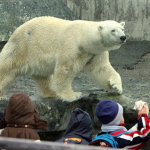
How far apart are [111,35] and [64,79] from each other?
0.83 meters

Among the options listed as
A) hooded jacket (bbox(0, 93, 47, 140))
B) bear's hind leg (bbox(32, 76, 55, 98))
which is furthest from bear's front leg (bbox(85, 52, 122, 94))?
hooded jacket (bbox(0, 93, 47, 140))

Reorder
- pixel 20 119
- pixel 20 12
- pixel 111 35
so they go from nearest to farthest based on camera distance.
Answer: pixel 20 119
pixel 111 35
pixel 20 12

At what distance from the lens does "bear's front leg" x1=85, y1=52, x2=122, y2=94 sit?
449cm

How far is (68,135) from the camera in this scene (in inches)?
111

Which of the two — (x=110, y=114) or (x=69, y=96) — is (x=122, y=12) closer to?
(x=69, y=96)

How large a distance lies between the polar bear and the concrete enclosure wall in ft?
14.3

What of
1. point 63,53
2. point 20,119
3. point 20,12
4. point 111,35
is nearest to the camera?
point 20,119

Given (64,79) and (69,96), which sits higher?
(64,79)

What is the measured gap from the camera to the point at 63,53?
445 cm

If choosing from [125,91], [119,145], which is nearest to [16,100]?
[119,145]

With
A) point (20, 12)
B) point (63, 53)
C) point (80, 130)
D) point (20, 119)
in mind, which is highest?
point (20, 12)

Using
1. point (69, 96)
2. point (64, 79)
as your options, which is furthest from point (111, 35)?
point (69, 96)

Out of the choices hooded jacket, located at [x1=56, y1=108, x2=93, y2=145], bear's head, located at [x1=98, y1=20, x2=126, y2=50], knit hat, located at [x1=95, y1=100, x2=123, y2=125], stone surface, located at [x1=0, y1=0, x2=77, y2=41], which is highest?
stone surface, located at [x1=0, y1=0, x2=77, y2=41]

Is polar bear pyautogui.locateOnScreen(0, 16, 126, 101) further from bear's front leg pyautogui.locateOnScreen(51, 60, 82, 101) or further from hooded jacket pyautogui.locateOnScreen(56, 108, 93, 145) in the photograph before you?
hooded jacket pyautogui.locateOnScreen(56, 108, 93, 145)
